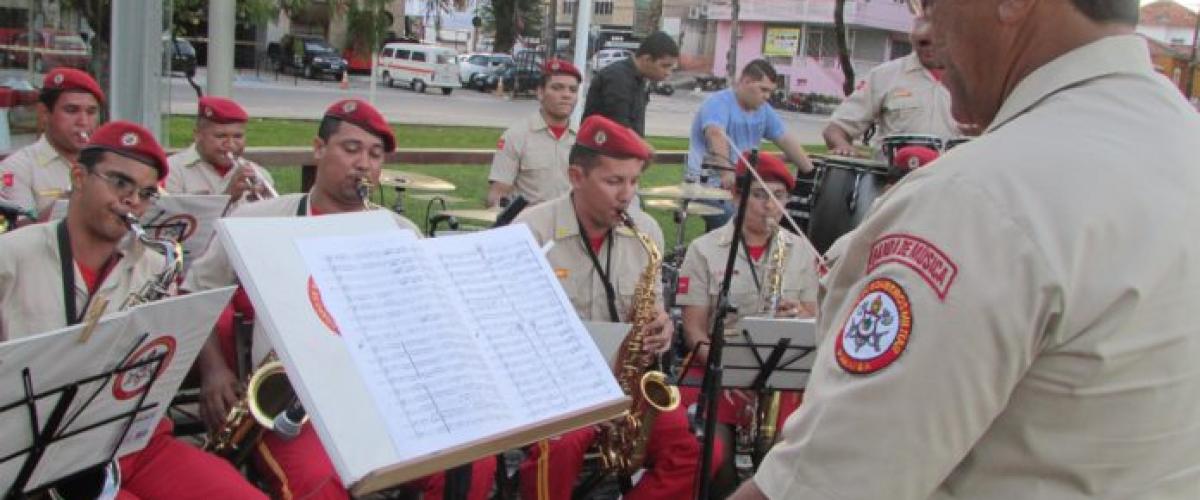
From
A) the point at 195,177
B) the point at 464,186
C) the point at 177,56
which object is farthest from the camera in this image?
the point at 177,56

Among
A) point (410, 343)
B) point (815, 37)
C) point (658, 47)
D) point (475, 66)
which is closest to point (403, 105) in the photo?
point (475, 66)

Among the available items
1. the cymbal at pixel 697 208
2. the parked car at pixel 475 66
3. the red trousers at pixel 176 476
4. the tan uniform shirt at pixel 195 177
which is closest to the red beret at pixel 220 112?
the tan uniform shirt at pixel 195 177

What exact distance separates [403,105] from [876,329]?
30234mm

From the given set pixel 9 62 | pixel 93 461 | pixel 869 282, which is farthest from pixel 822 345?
pixel 9 62

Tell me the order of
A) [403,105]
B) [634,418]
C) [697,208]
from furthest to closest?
[403,105], [697,208], [634,418]

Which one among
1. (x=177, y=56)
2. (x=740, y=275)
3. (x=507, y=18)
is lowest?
(x=740, y=275)

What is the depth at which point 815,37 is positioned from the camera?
60.0m

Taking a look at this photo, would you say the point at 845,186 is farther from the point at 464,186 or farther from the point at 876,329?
the point at 464,186

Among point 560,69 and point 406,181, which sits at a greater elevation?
point 560,69

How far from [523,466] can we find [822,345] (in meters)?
3.03

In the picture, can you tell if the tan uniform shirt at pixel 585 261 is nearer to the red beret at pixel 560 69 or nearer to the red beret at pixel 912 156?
the red beret at pixel 912 156

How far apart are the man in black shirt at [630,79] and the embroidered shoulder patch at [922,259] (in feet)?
22.6

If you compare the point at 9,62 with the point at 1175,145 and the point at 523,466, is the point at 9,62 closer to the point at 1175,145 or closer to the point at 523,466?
the point at 523,466

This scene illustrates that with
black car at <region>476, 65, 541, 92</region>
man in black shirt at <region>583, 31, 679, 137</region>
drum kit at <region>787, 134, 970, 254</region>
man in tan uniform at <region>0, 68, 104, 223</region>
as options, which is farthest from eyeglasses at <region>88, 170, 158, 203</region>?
black car at <region>476, 65, 541, 92</region>
